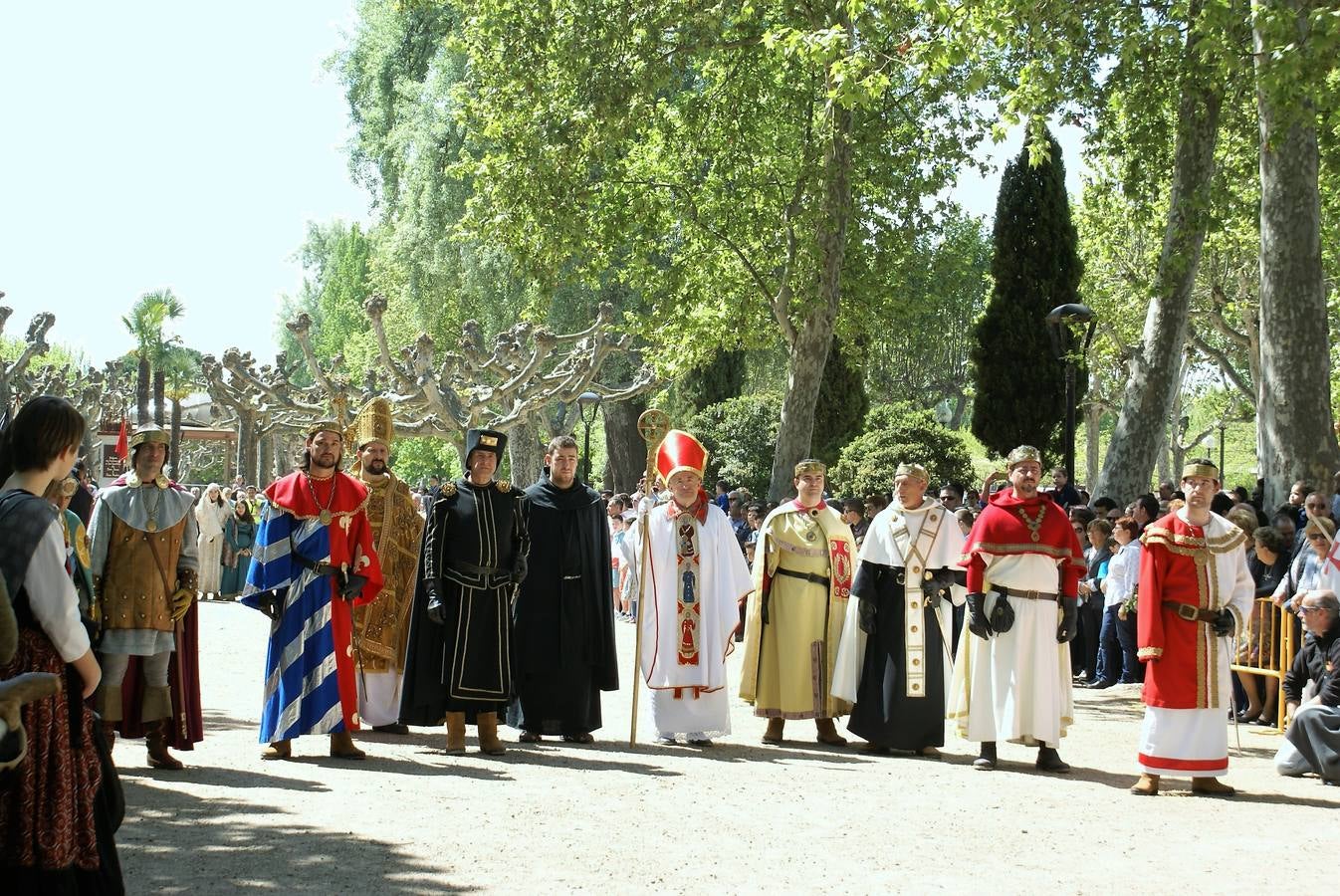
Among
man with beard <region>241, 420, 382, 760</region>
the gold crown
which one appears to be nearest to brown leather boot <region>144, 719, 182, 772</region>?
man with beard <region>241, 420, 382, 760</region>

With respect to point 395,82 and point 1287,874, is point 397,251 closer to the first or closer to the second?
point 395,82

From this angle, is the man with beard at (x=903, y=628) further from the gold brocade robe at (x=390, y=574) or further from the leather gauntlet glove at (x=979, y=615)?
the gold brocade robe at (x=390, y=574)

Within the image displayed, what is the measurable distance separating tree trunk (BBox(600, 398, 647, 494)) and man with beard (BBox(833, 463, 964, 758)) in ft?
95.5

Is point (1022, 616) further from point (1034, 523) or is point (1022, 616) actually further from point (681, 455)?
point (681, 455)

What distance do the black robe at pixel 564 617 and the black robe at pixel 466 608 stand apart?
426 millimetres

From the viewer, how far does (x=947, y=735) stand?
41.6 feet

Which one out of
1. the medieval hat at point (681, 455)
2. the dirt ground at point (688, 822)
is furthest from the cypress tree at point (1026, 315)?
the dirt ground at point (688, 822)

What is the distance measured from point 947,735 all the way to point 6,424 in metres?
8.76

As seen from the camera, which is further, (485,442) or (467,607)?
(485,442)

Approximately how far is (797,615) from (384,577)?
294 cm

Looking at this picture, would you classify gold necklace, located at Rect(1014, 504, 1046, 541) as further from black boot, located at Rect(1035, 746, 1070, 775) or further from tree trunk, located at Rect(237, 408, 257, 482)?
tree trunk, located at Rect(237, 408, 257, 482)

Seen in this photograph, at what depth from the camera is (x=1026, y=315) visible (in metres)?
40.5

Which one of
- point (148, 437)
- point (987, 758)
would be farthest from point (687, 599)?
point (148, 437)

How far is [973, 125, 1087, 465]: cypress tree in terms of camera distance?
4031 centimetres
